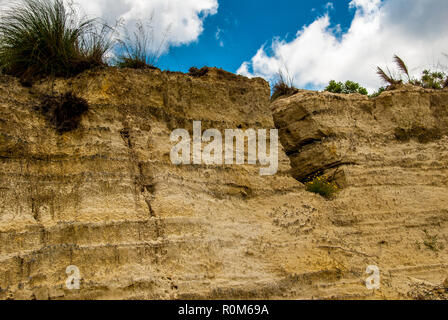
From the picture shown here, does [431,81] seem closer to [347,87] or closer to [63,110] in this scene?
[347,87]

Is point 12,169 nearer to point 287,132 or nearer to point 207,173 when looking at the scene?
point 207,173

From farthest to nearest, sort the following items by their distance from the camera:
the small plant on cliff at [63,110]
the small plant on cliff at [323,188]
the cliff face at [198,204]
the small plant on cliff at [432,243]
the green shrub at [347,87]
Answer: the green shrub at [347,87] → the small plant on cliff at [323,188] → the small plant on cliff at [432,243] → the small plant on cliff at [63,110] → the cliff face at [198,204]

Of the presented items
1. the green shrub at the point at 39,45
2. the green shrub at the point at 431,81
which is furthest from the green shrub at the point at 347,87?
the green shrub at the point at 39,45

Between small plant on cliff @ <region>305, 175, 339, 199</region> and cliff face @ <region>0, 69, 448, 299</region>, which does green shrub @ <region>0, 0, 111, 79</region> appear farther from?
small plant on cliff @ <region>305, 175, 339, 199</region>

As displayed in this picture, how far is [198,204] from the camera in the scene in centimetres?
817

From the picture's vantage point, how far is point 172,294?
6.78 m

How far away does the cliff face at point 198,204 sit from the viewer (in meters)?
6.85

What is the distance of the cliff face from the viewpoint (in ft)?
22.5

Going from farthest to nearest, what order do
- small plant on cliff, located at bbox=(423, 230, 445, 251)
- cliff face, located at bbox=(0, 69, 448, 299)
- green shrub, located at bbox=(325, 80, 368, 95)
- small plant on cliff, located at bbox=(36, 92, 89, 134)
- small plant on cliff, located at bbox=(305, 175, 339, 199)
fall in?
1. green shrub, located at bbox=(325, 80, 368, 95)
2. small plant on cliff, located at bbox=(305, 175, 339, 199)
3. small plant on cliff, located at bbox=(423, 230, 445, 251)
4. small plant on cliff, located at bbox=(36, 92, 89, 134)
5. cliff face, located at bbox=(0, 69, 448, 299)

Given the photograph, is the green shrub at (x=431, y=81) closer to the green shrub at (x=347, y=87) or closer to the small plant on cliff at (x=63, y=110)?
the green shrub at (x=347, y=87)

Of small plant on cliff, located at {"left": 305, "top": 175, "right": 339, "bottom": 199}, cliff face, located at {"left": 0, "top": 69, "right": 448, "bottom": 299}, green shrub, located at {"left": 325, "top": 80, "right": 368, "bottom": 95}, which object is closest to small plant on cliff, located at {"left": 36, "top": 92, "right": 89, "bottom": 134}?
cliff face, located at {"left": 0, "top": 69, "right": 448, "bottom": 299}

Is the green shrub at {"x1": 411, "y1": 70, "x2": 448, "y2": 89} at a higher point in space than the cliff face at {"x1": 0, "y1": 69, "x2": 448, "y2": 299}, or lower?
higher

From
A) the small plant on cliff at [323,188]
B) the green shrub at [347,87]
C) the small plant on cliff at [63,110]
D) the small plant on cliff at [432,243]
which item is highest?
the green shrub at [347,87]

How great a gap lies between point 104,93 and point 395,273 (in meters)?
6.40
